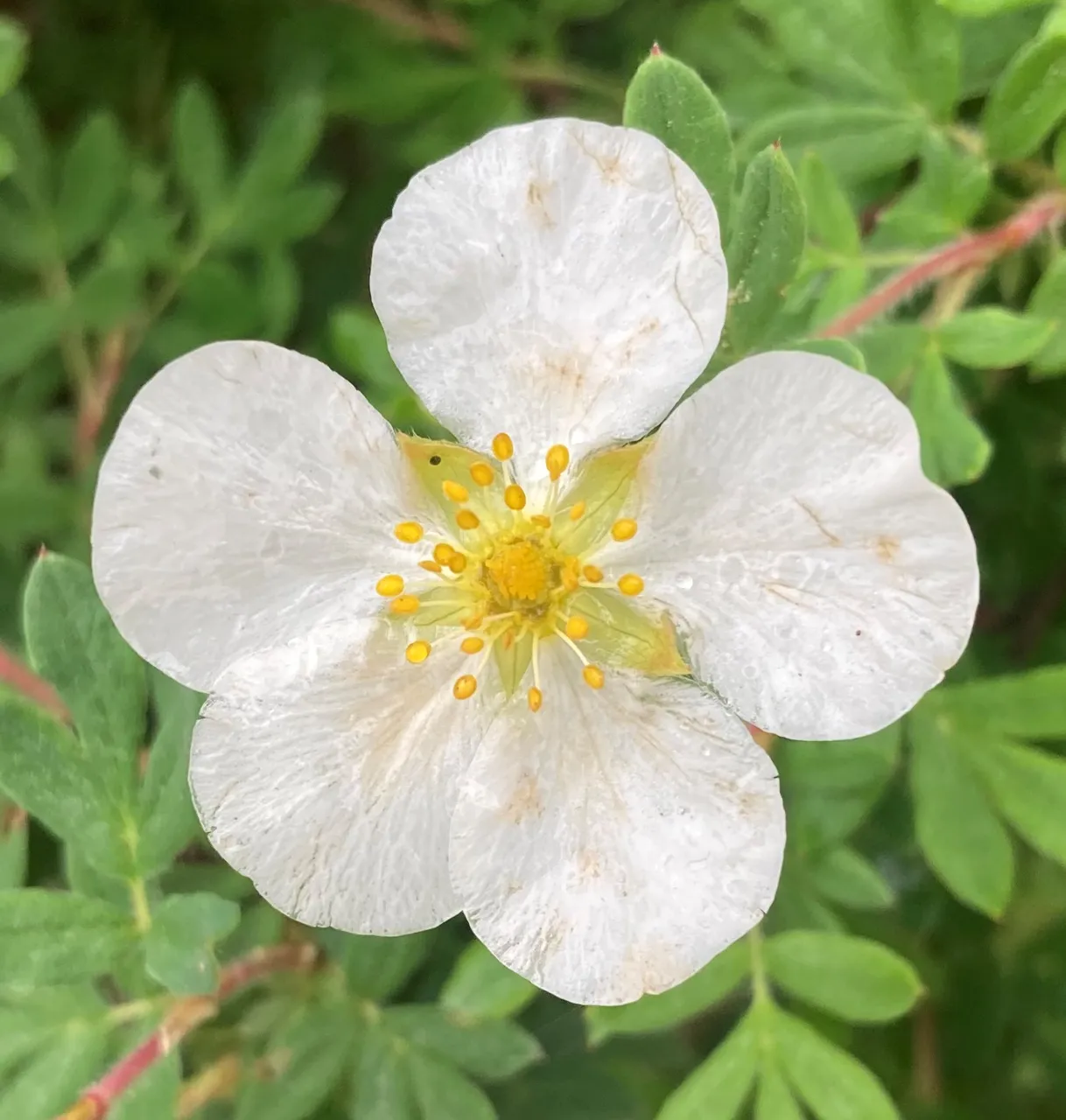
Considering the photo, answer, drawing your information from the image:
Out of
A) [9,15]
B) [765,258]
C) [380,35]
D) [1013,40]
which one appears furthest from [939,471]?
[9,15]

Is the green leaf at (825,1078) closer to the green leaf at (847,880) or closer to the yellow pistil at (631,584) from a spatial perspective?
the green leaf at (847,880)

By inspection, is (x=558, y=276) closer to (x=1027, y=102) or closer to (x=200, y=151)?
(x=1027, y=102)

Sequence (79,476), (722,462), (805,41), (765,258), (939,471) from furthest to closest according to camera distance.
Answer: (79,476), (805,41), (939,471), (765,258), (722,462)

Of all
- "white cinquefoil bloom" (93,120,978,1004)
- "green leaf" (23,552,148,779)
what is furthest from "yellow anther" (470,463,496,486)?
"green leaf" (23,552,148,779)

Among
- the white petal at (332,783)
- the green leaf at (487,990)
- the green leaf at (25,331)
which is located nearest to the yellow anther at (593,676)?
the white petal at (332,783)

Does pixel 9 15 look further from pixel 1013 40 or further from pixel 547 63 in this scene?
pixel 1013 40

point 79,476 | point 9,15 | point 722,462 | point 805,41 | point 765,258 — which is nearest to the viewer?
point 722,462
